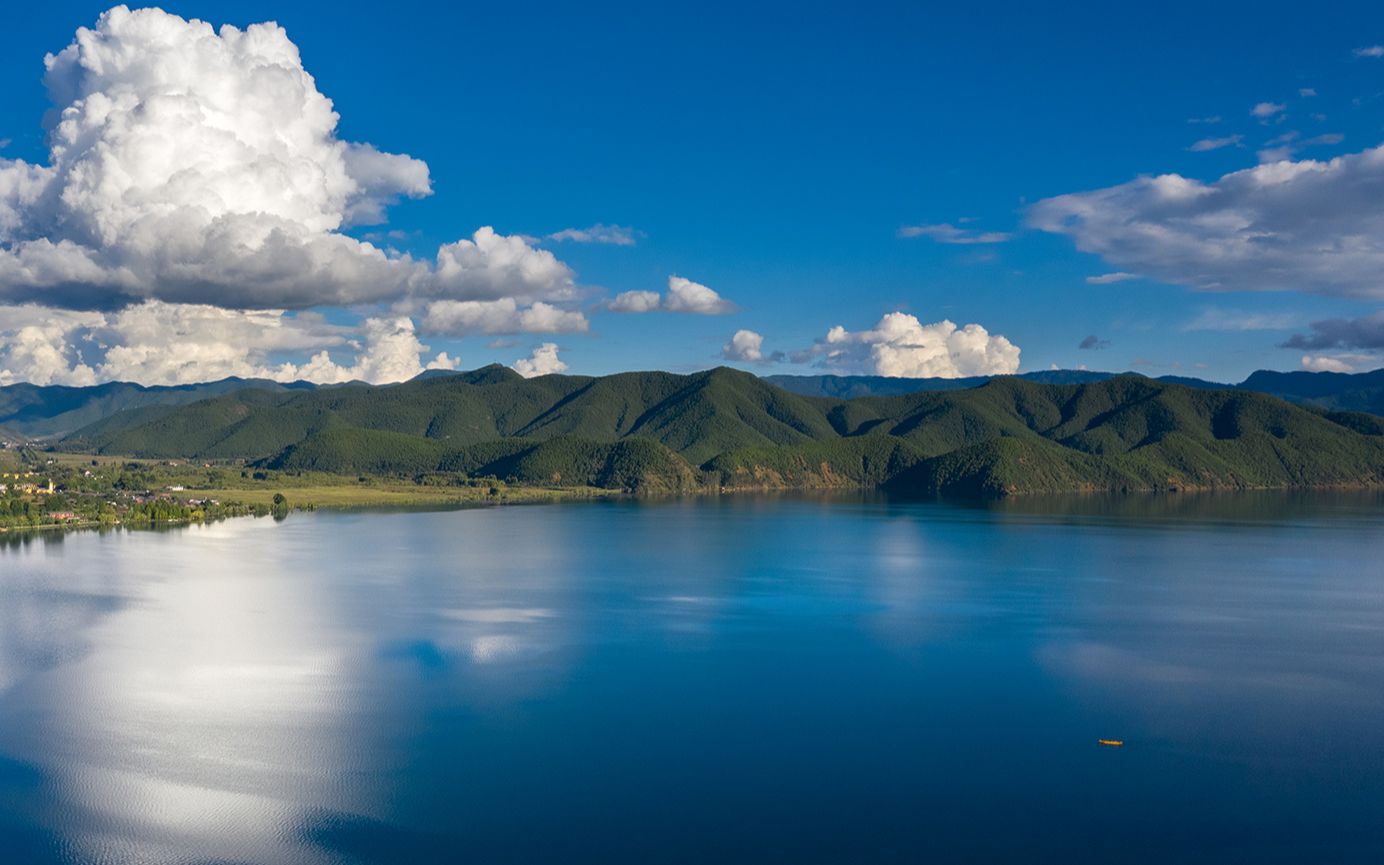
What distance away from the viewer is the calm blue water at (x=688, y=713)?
32.8 meters

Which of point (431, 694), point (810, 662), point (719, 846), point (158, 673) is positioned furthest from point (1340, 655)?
point (158, 673)

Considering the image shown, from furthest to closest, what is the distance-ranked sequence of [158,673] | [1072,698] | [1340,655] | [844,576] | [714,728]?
[844,576] → [1340,655] → [158,673] → [1072,698] → [714,728]

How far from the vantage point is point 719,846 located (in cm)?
3177

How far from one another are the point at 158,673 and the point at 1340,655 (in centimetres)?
6208

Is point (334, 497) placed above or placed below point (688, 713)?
above

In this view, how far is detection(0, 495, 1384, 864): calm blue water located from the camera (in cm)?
3278

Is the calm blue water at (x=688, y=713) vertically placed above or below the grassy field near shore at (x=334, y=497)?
below

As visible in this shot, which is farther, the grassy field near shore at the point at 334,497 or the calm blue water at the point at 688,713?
the grassy field near shore at the point at 334,497

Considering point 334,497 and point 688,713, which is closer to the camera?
point 688,713

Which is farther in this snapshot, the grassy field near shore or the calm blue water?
the grassy field near shore

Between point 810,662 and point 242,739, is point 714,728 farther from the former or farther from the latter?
point 242,739

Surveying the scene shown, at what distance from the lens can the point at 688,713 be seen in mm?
45969

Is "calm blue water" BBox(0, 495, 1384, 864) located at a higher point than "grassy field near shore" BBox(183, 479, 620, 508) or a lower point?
lower

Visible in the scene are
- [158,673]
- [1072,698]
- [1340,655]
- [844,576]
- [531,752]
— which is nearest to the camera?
[531,752]
